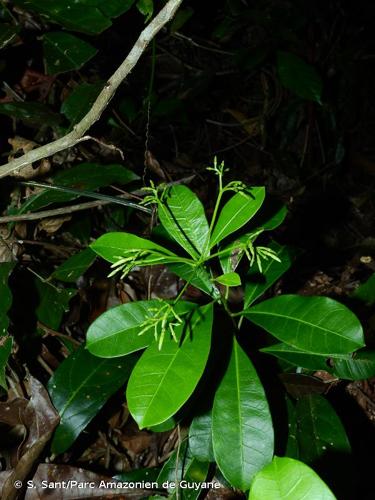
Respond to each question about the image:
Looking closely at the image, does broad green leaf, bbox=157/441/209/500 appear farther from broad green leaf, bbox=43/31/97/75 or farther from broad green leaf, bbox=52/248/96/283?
broad green leaf, bbox=43/31/97/75

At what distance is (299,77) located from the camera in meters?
3.31

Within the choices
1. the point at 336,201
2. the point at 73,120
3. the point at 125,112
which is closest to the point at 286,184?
the point at 336,201

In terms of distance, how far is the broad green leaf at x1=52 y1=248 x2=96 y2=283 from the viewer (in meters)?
2.03

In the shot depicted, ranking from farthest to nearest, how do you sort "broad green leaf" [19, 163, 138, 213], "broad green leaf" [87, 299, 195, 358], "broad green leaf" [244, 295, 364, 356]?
"broad green leaf" [19, 163, 138, 213], "broad green leaf" [87, 299, 195, 358], "broad green leaf" [244, 295, 364, 356]

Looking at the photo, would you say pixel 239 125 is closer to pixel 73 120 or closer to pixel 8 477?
pixel 73 120

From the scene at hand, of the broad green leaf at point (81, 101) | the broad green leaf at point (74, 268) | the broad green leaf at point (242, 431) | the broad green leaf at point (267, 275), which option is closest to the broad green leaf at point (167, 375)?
the broad green leaf at point (242, 431)

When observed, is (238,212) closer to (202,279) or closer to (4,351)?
(202,279)

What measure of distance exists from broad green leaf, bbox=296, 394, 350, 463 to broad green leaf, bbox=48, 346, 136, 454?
0.68 meters

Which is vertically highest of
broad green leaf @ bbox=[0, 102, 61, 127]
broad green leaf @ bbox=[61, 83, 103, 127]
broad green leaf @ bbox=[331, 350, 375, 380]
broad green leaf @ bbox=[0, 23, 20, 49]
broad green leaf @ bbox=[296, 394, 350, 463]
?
broad green leaf @ bbox=[0, 23, 20, 49]

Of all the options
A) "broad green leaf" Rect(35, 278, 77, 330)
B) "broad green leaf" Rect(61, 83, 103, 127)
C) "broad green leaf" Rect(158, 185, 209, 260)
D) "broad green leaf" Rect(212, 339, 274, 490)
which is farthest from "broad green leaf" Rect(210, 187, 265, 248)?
"broad green leaf" Rect(61, 83, 103, 127)

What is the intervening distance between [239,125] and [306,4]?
3.72 feet

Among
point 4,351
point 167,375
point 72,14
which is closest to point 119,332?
point 167,375

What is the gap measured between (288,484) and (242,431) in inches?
26.0

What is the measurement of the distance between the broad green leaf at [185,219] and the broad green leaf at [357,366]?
634mm
